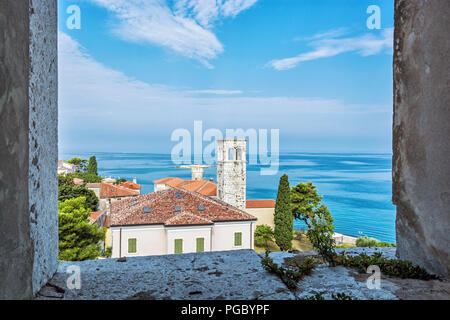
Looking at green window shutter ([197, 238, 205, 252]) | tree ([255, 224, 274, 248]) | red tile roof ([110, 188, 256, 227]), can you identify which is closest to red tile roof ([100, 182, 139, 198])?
red tile roof ([110, 188, 256, 227])

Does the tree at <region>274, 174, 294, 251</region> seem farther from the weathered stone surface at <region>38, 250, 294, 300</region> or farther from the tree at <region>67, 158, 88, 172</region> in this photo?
the tree at <region>67, 158, 88, 172</region>

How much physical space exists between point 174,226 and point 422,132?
12117mm

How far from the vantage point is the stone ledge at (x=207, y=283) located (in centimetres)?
144

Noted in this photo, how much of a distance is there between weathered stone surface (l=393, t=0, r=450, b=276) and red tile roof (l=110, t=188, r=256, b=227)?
1179cm

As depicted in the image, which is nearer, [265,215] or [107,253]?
[107,253]

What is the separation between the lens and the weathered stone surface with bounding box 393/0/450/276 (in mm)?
1616

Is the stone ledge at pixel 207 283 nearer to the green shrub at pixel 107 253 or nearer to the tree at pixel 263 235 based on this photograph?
the green shrub at pixel 107 253

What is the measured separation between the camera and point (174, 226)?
13.0m

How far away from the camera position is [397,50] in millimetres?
1992

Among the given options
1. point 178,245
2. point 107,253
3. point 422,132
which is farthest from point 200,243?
point 422,132

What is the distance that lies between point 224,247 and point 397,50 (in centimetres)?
1329

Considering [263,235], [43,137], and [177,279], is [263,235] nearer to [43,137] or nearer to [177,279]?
[177,279]
